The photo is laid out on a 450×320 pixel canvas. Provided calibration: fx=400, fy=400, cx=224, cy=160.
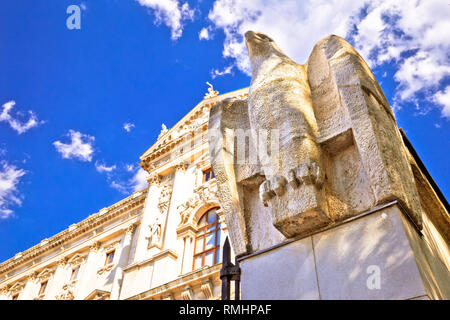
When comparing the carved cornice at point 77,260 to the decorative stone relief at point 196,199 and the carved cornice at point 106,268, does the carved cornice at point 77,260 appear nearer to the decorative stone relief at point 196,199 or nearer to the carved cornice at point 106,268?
the carved cornice at point 106,268

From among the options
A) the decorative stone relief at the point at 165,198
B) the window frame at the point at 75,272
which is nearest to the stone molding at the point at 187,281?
the decorative stone relief at the point at 165,198

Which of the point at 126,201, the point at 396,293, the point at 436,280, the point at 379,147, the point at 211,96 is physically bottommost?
the point at 396,293

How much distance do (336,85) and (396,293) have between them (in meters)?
1.71

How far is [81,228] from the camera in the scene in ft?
80.4

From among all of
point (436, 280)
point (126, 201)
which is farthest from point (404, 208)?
point (126, 201)

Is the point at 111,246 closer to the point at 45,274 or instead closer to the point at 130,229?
the point at 130,229

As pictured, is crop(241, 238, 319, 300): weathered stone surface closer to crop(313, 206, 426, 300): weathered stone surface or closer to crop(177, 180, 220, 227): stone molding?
crop(313, 206, 426, 300): weathered stone surface

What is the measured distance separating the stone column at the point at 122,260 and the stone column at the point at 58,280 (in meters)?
4.69

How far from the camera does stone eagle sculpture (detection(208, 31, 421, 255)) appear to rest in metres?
2.80

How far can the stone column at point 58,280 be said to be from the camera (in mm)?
22328

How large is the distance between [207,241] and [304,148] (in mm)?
14466

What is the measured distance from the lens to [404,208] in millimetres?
2629

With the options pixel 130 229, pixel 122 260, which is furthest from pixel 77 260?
pixel 122 260
